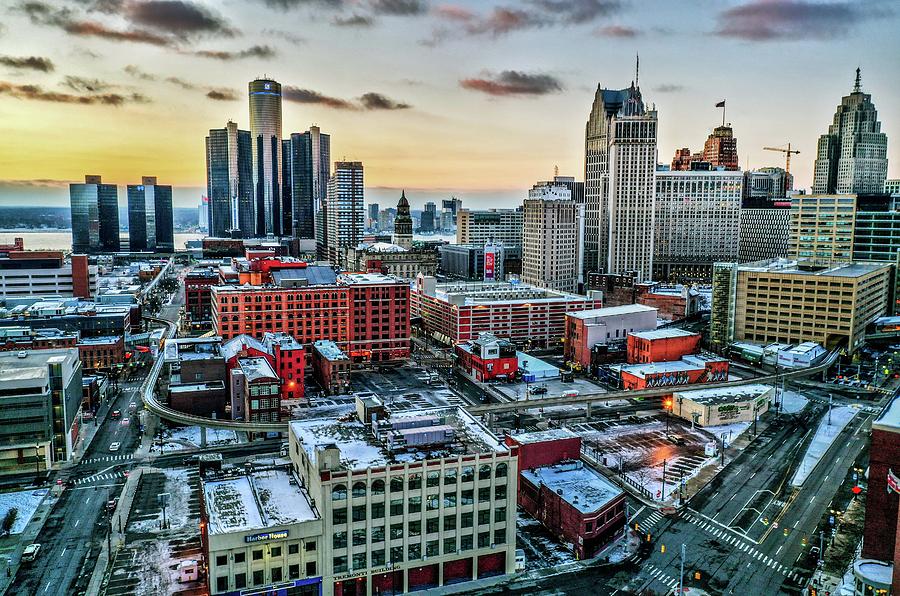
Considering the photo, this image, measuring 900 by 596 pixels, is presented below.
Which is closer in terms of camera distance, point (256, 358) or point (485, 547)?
point (485, 547)

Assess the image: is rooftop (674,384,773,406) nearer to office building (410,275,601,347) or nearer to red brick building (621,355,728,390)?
red brick building (621,355,728,390)

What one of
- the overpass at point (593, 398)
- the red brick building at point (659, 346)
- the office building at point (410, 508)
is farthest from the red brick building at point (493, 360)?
the office building at point (410, 508)

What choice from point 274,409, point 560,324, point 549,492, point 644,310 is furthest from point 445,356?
point 549,492

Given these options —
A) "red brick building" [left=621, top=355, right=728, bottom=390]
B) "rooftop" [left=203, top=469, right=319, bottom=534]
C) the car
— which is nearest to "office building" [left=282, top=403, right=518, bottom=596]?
"rooftop" [left=203, top=469, right=319, bottom=534]

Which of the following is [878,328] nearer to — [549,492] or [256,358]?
[549,492]

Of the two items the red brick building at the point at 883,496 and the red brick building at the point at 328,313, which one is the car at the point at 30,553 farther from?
the red brick building at the point at 883,496
